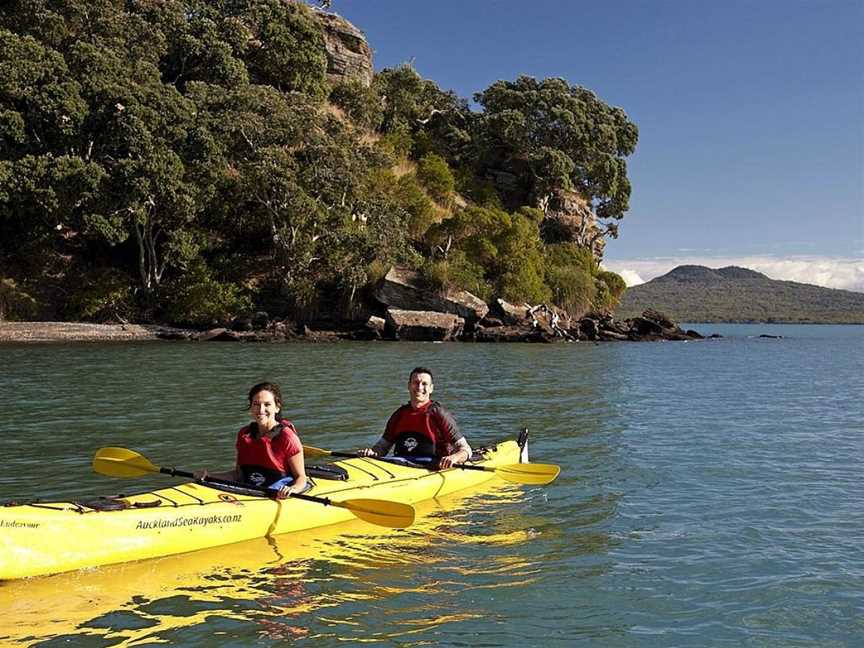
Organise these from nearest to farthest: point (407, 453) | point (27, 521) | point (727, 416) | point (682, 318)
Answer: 1. point (27, 521)
2. point (407, 453)
3. point (727, 416)
4. point (682, 318)

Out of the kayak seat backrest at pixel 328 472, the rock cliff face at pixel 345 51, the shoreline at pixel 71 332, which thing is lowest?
the kayak seat backrest at pixel 328 472

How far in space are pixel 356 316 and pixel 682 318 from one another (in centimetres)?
12538

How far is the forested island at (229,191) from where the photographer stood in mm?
30328

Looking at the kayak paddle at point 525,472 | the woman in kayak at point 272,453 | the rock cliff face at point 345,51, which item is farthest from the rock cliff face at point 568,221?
the woman in kayak at point 272,453

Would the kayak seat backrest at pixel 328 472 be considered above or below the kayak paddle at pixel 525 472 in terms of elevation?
above

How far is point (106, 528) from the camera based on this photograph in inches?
224

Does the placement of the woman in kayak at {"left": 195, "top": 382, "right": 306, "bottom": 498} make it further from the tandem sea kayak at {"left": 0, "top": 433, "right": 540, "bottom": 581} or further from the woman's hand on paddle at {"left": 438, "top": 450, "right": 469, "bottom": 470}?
the woman's hand on paddle at {"left": 438, "top": 450, "right": 469, "bottom": 470}

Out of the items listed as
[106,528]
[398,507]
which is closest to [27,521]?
[106,528]

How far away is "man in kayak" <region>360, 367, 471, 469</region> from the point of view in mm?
8375

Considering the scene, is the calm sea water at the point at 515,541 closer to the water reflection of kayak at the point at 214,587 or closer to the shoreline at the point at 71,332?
the water reflection of kayak at the point at 214,587

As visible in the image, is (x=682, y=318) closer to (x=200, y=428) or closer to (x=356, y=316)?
(x=356, y=316)

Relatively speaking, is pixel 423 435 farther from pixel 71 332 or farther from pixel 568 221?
pixel 568 221

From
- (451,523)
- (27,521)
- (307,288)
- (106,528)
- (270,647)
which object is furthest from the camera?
(307,288)

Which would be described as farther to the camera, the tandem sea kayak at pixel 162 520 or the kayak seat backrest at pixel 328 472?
the kayak seat backrest at pixel 328 472
